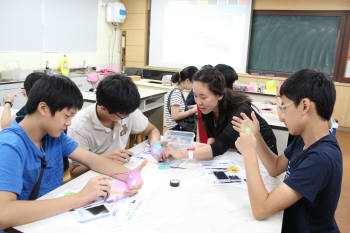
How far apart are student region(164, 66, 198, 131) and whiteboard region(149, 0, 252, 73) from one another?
9.13 ft

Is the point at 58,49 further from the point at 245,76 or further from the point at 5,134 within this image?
the point at 5,134

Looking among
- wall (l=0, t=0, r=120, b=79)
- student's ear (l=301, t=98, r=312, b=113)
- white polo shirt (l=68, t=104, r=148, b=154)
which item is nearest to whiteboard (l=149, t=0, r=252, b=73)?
wall (l=0, t=0, r=120, b=79)

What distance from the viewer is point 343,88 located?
514 centimetres

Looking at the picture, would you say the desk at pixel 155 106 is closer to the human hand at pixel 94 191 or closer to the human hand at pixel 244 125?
the human hand at pixel 244 125

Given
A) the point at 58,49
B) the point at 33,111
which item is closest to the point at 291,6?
the point at 58,49

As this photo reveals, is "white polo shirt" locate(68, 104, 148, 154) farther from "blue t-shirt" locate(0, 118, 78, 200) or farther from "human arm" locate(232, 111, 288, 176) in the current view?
"human arm" locate(232, 111, 288, 176)

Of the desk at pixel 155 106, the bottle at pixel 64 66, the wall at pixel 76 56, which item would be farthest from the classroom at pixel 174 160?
the bottle at pixel 64 66

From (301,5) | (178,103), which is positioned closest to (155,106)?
(178,103)

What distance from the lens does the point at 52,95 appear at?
1145 mm

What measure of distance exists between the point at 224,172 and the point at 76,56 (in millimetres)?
4775

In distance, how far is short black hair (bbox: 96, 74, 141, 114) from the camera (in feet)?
4.87

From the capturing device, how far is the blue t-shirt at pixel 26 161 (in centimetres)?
100

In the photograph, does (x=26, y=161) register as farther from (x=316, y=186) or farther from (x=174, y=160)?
(x=316, y=186)

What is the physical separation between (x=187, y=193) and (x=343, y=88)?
4968 mm
